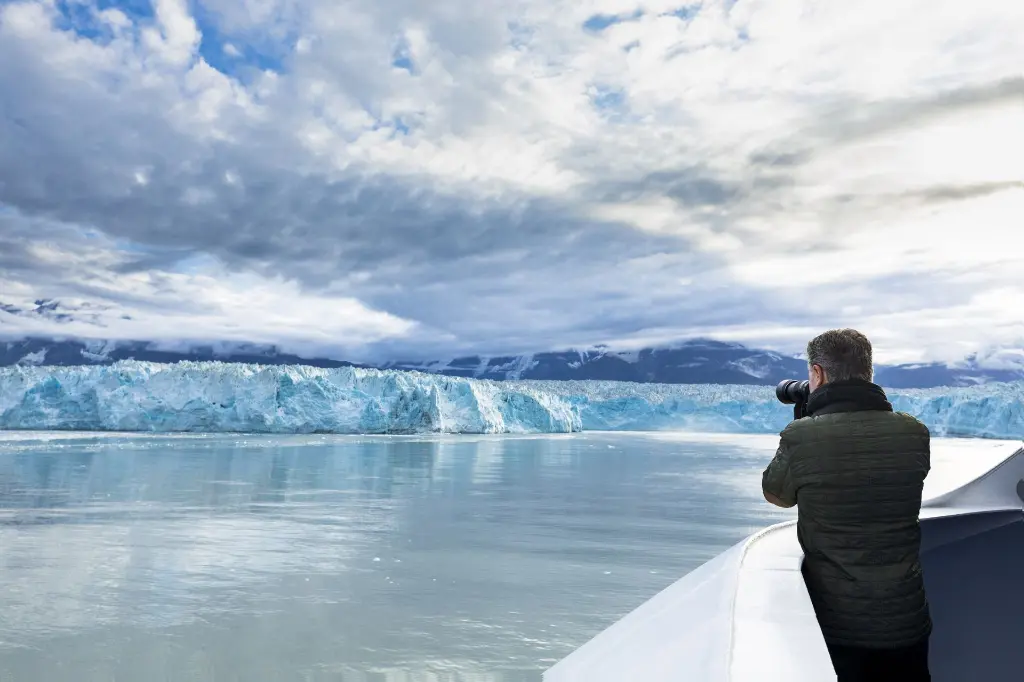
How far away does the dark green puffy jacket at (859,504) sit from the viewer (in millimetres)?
1567

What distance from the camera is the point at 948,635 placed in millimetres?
2354

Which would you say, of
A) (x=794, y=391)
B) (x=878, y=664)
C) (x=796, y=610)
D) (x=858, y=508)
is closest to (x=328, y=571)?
(x=794, y=391)

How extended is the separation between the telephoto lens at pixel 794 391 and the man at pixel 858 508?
0.76 ft

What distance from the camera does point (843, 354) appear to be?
5.45 feet

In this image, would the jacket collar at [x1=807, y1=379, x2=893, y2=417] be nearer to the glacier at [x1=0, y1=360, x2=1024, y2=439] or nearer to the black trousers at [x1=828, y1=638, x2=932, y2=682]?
the black trousers at [x1=828, y1=638, x2=932, y2=682]

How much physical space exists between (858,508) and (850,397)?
0.23m

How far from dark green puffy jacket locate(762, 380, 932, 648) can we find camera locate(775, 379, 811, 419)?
0.78 ft

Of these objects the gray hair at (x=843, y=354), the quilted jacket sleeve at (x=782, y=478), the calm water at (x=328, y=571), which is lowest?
the calm water at (x=328, y=571)

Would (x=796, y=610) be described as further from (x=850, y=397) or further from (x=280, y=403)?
(x=280, y=403)

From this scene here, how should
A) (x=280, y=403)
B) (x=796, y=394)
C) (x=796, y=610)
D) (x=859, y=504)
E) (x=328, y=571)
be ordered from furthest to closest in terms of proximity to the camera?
1. (x=280, y=403)
2. (x=328, y=571)
3. (x=796, y=394)
4. (x=859, y=504)
5. (x=796, y=610)

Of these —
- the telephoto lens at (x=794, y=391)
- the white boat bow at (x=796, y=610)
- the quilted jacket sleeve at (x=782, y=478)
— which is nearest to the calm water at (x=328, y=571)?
the white boat bow at (x=796, y=610)

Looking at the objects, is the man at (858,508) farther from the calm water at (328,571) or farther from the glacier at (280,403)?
the glacier at (280,403)

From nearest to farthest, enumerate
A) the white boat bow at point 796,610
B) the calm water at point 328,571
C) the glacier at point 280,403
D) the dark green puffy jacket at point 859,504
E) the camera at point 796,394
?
the white boat bow at point 796,610 < the dark green puffy jacket at point 859,504 < the camera at point 796,394 < the calm water at point 328,571 < the glacier at point 280,403

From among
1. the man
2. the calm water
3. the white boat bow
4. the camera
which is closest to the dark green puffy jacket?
the man
